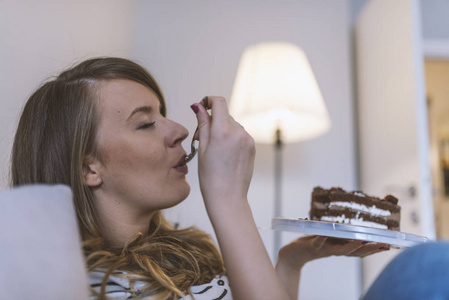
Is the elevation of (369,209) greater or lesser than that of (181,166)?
lesser

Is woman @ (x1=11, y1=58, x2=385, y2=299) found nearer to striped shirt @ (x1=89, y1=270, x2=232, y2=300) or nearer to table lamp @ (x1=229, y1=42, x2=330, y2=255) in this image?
striped shirt @ (x1=89, y1=270, x2=232, y2=300)

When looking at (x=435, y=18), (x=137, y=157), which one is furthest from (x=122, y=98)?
(x=435, y=18)

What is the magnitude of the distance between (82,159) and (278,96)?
3.46 feet

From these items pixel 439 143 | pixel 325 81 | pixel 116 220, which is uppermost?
pixel 325 81

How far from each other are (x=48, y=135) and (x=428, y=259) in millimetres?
780

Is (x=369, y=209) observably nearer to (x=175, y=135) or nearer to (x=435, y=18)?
(x=175, y=135)

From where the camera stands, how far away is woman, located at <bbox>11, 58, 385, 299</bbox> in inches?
29.1

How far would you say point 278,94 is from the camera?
1.82 meters

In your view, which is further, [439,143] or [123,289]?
[439,143]

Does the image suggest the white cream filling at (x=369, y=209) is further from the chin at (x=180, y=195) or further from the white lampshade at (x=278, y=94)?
the white lampshade at (x=278, y=94)

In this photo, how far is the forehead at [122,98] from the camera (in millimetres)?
977

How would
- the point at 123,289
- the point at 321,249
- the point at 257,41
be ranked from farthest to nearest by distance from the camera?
the point at 257,41
the point at 321,249
the point at 123,289

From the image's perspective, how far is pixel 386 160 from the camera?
83.5 inches

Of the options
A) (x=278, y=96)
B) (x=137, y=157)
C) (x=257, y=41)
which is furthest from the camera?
(x=257, y=41)
